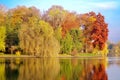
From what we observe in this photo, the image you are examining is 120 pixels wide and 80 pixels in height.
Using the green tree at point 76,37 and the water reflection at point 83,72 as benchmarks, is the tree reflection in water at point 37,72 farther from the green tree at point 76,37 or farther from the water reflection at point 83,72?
the green tree at point 76,37

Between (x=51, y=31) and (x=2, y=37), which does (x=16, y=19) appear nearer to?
(x=2, y=37)

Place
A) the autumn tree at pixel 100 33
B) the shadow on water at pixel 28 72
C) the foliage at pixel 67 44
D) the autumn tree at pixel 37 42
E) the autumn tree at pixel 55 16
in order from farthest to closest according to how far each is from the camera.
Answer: the autumn tree at pixel 100 33
the autumn tree at pixel 55 16
the foliage at pixel 67 44
the autumn tree at pixel 37 42
the shadow on water at pixel 28 72

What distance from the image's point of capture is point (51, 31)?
166 ft

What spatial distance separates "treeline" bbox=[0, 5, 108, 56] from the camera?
48.6m

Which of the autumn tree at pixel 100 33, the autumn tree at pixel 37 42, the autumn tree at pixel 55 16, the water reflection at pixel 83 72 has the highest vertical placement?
the autumn tree at pixel 55 16

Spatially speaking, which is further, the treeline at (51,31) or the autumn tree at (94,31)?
the autumn tree at (94,31)

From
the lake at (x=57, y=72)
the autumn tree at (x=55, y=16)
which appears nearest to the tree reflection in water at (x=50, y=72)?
the lake at (x=57, y=72)

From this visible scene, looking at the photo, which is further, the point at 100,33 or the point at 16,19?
the point at 100,33

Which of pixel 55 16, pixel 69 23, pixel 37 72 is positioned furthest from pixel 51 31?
pixel 37 72

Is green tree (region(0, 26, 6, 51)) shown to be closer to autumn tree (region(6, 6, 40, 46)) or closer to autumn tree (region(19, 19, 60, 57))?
autumn tree (region(6, 6, 40, 46))

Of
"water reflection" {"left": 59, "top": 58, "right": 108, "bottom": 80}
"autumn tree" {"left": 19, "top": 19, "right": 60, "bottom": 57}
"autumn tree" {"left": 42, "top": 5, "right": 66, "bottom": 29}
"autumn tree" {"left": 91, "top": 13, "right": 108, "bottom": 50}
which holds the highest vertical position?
"autumn tree" {"left": 42, "top": 5, "right": 66, "bottom": 29}

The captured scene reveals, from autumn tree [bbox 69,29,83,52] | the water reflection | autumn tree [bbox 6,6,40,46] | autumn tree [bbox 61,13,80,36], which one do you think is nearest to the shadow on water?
the water reflection

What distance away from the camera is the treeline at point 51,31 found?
48625mm

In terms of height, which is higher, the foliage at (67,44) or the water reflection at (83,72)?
the foliage at (67,44)
